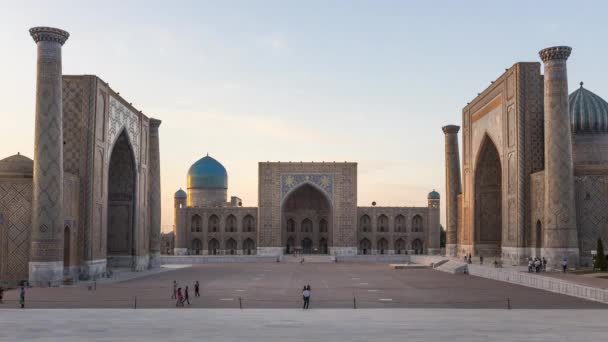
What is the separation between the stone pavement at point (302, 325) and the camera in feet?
46.6

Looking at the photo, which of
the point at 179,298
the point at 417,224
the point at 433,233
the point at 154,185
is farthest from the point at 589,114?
the point at 417,224

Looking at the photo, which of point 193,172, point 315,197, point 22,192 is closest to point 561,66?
point 22,192

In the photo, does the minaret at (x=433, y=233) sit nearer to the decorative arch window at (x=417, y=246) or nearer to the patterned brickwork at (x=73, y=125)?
the decorative arch window at (x=417, y=246)

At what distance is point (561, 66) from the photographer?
33750mm

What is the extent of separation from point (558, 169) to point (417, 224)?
137ft

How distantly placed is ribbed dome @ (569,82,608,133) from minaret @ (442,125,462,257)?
12995 mm

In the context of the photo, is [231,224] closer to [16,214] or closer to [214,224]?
[214,224]

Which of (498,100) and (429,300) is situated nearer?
(429,300)

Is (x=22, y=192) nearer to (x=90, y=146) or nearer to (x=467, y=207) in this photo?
(x=90, y=146)

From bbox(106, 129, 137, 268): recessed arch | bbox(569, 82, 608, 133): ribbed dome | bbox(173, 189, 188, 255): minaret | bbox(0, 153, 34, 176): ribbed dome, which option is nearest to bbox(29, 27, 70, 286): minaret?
bbox(0, 153, 34, 176): ribbed dome

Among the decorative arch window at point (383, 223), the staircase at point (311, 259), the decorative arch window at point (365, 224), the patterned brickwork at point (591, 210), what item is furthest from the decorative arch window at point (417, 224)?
the patterned brickwork at point (591, 210)

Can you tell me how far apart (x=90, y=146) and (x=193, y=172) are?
49314 millimetres

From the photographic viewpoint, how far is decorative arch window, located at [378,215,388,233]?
73438 millimetres

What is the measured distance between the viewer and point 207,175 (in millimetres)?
82125
